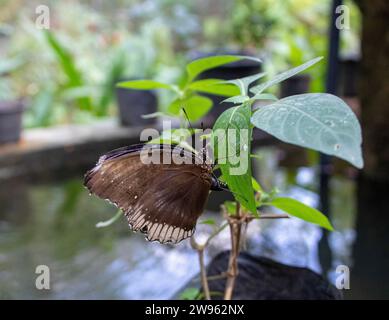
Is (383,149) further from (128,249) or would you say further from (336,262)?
(128,249)

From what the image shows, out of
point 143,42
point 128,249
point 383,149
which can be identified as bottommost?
point 128,249

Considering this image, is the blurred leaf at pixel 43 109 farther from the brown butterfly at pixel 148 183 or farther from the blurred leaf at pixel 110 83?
the brown butterfly at pixel 148 183

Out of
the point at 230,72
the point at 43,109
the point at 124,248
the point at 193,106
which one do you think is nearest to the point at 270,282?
the point at 193,106

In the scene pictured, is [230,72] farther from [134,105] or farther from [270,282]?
[270,282]

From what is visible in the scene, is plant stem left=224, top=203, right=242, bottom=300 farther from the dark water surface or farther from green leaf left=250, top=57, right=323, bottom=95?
the dark water surface

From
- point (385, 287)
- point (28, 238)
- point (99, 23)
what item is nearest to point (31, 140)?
→ point (28, 238)

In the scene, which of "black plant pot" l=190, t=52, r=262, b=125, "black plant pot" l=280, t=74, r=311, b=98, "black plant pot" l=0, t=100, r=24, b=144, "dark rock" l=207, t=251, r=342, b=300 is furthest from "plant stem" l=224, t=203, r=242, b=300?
"black plant pot" l=280, t=74, r=311, b=98
